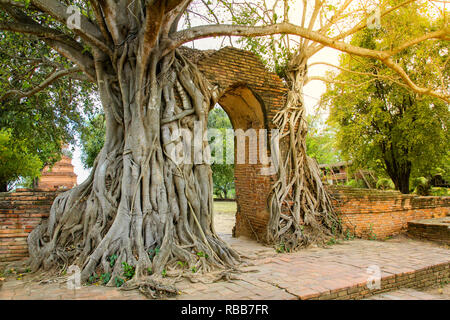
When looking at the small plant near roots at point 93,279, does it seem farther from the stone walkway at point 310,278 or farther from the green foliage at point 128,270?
the green foliage at point 128,270

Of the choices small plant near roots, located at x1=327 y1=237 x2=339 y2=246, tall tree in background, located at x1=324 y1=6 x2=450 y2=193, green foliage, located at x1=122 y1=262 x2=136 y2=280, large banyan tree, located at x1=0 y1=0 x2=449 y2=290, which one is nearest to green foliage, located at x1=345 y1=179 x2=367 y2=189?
tall tree in background, located at x1=324 y1=6 x2=450 y2=193

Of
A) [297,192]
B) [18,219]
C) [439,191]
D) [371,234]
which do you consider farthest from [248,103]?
[439,191]

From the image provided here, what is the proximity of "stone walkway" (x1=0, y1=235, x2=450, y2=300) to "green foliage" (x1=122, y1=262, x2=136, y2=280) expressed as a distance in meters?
0.26

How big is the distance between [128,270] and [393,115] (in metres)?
12.0

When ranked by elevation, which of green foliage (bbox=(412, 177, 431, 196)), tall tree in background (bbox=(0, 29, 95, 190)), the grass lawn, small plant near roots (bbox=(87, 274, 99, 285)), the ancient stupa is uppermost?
tall tree in background (bbox=(0, 29, 95, 190))

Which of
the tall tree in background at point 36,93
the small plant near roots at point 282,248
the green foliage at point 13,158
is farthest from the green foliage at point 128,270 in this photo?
the green foliage at point 13,158

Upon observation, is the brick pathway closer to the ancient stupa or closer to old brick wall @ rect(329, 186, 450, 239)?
old brick wall @ rect(329, 186, 450, 239)

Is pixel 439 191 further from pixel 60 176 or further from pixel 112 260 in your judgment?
pixel 60 176

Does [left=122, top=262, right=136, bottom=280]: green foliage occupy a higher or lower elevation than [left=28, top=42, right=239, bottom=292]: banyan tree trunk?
lower

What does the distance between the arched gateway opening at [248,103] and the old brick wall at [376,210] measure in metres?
1.81

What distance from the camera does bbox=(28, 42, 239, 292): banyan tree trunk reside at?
4.09m

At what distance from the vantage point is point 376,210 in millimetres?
7461

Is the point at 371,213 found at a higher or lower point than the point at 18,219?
lower
